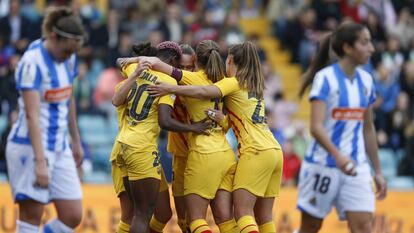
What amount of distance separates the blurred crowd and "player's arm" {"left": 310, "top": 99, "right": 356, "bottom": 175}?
6.39 meters

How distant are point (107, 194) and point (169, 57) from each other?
5046 millimetres

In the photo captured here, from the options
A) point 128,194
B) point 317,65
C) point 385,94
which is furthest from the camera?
point 385,94

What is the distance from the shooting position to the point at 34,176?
11547mm

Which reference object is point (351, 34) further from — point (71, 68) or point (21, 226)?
point (21, 226)

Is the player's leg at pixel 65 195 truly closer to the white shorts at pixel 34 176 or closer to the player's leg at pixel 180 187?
the white shorts at pixel 34 176

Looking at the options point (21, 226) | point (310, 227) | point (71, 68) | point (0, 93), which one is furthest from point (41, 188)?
point (0, 93)

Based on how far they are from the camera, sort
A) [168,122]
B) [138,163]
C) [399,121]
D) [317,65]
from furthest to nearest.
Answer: [399,121] < [317,65] < [138,163] < [168,122]

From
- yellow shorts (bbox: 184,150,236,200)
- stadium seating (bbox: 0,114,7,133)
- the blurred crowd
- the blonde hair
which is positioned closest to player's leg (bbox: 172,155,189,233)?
yellow shorts (bbox: 184,150,236,200)

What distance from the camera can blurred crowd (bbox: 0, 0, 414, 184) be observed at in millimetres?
19453

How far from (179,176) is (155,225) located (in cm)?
53

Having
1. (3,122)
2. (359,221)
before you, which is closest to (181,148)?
(359,221)

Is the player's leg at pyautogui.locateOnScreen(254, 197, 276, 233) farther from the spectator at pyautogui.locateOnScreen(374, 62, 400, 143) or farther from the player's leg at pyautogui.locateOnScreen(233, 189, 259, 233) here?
the spectator at pyautogui.locateOnScreen(374, 62, 400, 143)

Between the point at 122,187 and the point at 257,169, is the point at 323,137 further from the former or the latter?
the point at 122,187

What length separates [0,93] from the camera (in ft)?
62.7
